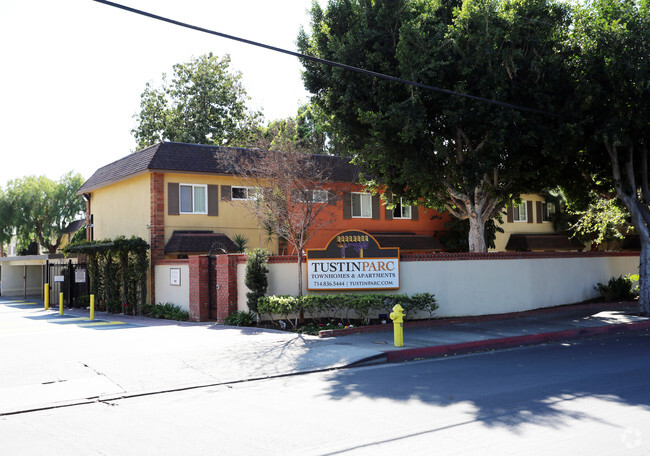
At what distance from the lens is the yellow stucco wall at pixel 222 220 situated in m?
24.3

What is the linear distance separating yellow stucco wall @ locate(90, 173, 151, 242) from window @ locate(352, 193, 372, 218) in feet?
33.0

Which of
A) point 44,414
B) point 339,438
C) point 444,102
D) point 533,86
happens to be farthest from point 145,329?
point 533,86

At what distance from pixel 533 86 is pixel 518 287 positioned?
20.6 feet

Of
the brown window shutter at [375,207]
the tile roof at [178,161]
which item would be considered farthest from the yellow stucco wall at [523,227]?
the tile roof at [178,161]

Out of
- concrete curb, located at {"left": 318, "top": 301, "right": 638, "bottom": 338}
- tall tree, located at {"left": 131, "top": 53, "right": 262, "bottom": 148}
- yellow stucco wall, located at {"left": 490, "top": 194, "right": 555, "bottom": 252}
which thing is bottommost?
concrete curb, located at {"left": 318, "top": 301, "right": 638, "bottom": 338}

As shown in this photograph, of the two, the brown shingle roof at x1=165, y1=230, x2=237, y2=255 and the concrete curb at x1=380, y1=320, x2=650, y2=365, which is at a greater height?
the brown shingle roof at x1=165, y1=230, x2=237, y2=255

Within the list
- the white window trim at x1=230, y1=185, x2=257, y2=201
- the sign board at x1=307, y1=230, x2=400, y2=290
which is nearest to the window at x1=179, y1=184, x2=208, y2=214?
the white window trim at x1=230, y1=185, x2=257, y2=201

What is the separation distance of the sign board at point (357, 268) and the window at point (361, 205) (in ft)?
39.7

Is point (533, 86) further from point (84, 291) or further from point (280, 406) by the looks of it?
point (84, 291)

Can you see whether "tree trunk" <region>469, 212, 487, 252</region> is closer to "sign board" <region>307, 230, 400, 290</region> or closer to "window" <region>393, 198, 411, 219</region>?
"sign board" <region>307, 230, 400, 290</region>

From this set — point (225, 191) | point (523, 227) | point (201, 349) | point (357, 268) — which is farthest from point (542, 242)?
point (201, 349)

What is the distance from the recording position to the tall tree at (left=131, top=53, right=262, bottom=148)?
47.3 metres

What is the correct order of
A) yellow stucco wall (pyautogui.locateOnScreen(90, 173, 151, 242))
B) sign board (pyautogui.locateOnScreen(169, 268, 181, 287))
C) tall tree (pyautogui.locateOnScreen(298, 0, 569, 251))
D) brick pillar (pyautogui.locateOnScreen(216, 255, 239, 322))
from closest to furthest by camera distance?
tall tree (pyautogui.locateOnScreen(298, 0, 569, 251))
brick pillar (pyautogui.locateOnScreen(216, 255, 239, 322))
sign board (pyautogui.locateOnScreen(169, 268, 181, 287))
yellow stucco wall (pyautogui.locateOnScreen(90, 173, 151, 242))

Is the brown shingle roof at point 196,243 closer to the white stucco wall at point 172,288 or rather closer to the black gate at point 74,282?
the white stucco wall at point 172,288
